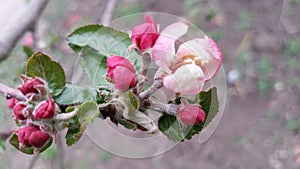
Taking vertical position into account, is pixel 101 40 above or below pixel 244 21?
above

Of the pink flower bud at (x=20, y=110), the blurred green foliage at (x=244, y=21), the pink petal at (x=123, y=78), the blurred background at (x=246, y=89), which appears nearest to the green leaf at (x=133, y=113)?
A: the pink petal at (x=123, y=78)

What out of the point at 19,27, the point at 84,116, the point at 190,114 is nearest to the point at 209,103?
the point at 190,114

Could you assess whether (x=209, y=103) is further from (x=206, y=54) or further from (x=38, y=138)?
(x=38, y=138)

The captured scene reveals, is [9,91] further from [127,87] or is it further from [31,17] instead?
[31,17]

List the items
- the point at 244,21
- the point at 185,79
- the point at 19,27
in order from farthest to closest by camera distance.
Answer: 1. the point at 244,21
2. the point at 19,27
3. the point at 185,79

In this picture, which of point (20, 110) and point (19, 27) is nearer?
point (20, 110)

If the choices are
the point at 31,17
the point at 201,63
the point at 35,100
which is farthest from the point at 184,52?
the point at 31,17

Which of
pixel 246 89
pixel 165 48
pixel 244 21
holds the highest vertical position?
pixel 165 48

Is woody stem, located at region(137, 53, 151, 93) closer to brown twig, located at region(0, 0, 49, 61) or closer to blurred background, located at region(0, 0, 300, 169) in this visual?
brown twig, located at region(0, 0, 49, 61)
